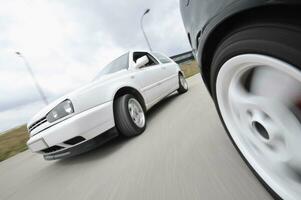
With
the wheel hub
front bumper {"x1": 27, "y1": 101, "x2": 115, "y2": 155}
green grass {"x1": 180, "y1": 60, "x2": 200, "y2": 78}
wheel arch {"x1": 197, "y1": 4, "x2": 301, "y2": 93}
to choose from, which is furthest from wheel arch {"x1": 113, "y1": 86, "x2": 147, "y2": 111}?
green grass {"x1": 180, "y1": 60, "x2": 200, "y2": 78}

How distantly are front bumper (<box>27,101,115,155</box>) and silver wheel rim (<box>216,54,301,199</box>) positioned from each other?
1778 millimetres

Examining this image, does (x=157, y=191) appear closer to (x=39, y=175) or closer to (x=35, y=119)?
(x=35, y=119)

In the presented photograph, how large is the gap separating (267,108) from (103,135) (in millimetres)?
2134

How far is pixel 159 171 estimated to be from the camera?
2.00m

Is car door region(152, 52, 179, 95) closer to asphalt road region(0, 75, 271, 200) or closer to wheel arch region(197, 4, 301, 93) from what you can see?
asphalt road region(0, 75, 271, 200)

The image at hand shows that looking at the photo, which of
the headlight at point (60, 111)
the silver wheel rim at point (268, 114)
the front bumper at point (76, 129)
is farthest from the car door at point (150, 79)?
the silver wheel rim at point (268, 114)

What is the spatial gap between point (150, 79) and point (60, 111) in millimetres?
1987

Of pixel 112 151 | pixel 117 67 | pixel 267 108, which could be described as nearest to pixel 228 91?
pixel 267 108

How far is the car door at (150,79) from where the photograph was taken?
13.2 ft

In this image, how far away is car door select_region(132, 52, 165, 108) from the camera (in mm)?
4020

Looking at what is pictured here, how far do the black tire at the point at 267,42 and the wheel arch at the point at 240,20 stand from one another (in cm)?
2

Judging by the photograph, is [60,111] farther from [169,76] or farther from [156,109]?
[169,76]

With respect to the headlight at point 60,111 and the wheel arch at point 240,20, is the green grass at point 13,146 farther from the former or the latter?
the wheel arch at point 240,20

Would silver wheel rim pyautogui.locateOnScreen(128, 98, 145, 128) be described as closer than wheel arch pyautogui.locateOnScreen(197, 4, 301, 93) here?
No
